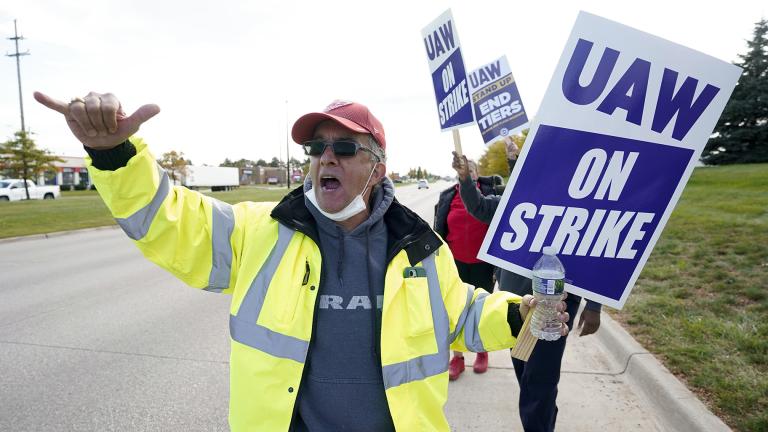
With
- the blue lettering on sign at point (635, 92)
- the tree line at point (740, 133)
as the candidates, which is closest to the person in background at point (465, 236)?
the blue lettering on sign at point (635, 92)

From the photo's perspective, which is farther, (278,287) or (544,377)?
(544,377)

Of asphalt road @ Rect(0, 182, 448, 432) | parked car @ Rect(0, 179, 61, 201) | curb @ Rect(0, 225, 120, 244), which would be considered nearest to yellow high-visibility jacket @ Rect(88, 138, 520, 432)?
asphalt road @ Rect(0, 182, 448, 432)

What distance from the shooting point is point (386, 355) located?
5.64 feet

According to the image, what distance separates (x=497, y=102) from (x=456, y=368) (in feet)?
9.14

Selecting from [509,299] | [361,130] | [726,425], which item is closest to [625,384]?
[726,425]

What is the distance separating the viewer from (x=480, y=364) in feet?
13.8

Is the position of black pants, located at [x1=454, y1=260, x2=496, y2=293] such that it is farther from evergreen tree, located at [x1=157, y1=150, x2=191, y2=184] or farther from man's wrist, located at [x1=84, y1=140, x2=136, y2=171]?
evergreen tree, located at [x1=157, y1=150, x2=191, y2=184]

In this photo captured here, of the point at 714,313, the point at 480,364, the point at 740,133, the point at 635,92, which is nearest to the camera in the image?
the point at 635,92

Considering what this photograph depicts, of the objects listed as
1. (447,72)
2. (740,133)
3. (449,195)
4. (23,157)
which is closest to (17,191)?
(23,157)

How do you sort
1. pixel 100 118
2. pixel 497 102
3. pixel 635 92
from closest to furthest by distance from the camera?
pixel 100 118 < pixel 635 92 < pixel 497 102

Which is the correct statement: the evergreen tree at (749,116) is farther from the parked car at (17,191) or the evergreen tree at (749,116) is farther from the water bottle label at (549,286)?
the parked car at (17,191)

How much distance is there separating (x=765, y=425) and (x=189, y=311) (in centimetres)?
580

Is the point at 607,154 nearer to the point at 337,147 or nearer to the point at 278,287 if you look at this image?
the point at 337,147

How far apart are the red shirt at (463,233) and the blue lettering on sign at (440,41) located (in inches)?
51.8
